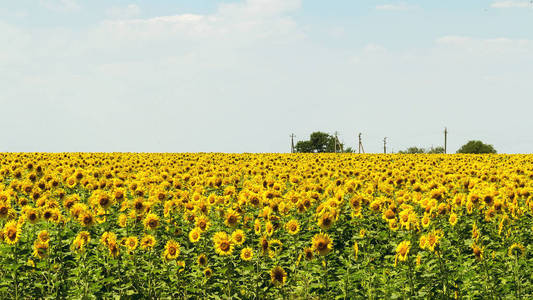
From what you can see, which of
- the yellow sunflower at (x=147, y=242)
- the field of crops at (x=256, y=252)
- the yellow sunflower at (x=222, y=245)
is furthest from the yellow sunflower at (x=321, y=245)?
the yellow sunflower at (x=147, y=242)

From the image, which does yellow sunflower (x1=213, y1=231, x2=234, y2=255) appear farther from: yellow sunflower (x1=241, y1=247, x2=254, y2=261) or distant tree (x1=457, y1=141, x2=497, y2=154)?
distant tree (x1=457, y1=141, x2=497, y2=154)

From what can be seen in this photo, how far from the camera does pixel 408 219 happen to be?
27.3ft

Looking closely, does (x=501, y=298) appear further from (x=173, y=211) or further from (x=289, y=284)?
(x=173, y=211)

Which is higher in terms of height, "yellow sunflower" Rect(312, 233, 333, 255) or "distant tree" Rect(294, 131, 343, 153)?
"distant tree" Rect(294, 131, 343, 153)

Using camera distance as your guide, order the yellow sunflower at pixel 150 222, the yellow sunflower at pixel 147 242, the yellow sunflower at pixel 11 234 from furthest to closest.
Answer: the yellow sunflower at pixel 150 222 < the yellow sunflower at pixel 147 242 < the yellow sunflower at pixel 11 234

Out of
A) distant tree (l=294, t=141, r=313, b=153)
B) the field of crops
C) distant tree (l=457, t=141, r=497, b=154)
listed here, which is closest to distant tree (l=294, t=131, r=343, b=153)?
distant tree (l=294, t=141, r=313, b=153)


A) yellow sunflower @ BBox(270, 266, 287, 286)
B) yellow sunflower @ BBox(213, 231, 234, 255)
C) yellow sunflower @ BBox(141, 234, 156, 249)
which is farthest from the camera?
yellow sunflower @ BBox(141, 234, 156, 249)

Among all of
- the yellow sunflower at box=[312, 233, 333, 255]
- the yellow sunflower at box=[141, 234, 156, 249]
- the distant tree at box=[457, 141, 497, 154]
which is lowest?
the yellow sunflower at box=[141, 234, 156, 249]

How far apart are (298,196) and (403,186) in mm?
4626

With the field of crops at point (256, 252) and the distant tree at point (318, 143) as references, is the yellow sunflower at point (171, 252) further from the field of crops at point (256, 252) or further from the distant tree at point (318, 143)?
the distant tree at point (318, 143)

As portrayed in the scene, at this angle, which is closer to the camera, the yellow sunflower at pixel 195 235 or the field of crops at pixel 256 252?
the field of crops at pixel 256 252

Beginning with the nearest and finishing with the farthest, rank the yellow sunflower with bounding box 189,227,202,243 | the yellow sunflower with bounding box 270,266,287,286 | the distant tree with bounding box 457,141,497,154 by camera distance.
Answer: the yellow sunflower with bounding box 270,266,287,286 < the yellow sunflower with bounding box 189,227,202,243 < the distant tree with bounding box 457,141,497,154

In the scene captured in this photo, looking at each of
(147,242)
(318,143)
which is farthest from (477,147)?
(147,242)

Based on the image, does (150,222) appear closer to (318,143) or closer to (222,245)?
(222,245)
